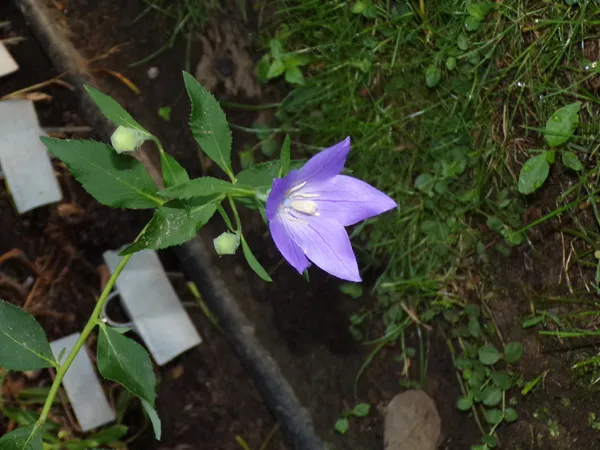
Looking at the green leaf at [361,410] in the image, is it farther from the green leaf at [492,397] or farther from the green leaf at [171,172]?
the green leaf at [171,172]

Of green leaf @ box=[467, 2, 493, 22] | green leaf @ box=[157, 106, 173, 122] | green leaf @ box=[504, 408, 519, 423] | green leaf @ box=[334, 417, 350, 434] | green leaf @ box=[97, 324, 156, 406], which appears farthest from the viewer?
green leaf @ box=[157, 106, 173, 122]

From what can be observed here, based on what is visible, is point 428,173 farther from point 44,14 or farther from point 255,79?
point 44,14

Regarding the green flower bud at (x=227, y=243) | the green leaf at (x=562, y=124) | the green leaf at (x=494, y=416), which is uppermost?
the green flower bud at (x=227, y=243)

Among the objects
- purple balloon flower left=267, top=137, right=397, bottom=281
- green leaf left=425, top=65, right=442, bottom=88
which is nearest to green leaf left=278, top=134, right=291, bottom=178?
purple balloon flower left=267, top=137, right=397, bottom=281

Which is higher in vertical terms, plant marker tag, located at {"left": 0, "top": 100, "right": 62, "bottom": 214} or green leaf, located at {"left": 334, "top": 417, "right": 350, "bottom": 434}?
plant marker tag, located at {"left": 0, "top": 100, "right": 62, "bottom": 214}

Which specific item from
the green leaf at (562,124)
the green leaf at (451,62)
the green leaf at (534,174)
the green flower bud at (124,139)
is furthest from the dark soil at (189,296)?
the green flower bud at (124,139)

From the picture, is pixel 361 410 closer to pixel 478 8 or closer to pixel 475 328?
pixel 475 328

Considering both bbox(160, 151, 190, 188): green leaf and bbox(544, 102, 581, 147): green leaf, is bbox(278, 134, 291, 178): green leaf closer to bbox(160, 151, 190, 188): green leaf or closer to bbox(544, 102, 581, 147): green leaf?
bbox(160, 151, 190, 188): green leaf
